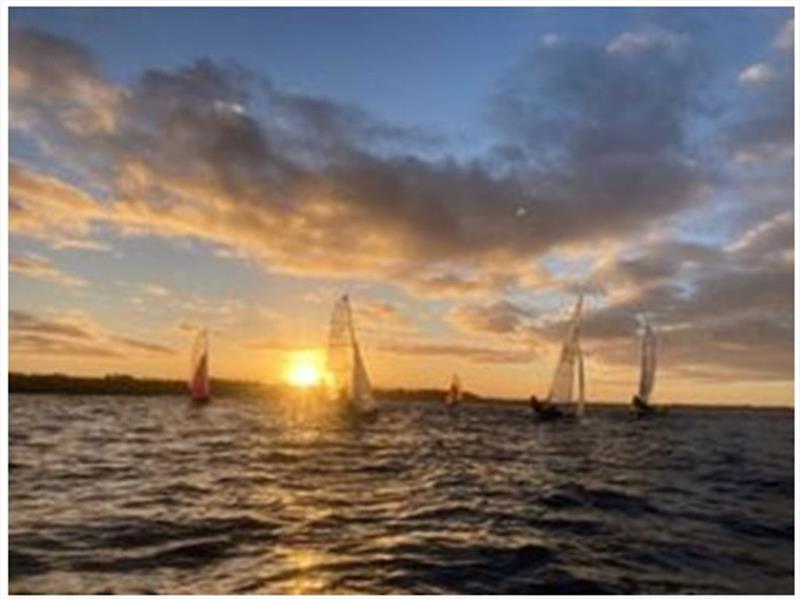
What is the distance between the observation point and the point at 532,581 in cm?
1681

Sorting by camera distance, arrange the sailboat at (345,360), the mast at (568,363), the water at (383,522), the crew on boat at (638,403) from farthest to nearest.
→ the crew on boat at (638,403) → the mast at (568,363) → the sailboat at (345,360) → the water at (383,522)

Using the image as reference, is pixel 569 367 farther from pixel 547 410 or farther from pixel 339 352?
pixel 339 352

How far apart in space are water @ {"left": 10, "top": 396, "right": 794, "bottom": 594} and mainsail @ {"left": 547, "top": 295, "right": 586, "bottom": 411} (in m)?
33.3

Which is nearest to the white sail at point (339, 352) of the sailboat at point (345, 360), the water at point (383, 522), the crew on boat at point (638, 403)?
the sailboat at point (345, 360)

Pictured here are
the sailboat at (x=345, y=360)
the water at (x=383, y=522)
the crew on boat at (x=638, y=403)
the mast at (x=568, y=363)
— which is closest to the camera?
the water at (x=383, y=522)

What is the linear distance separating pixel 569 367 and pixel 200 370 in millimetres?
37301

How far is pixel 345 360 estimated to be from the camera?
60375 mm

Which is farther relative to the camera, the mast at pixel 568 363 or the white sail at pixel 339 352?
the mast at pixel 568 363

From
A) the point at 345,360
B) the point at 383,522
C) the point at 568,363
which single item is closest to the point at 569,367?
the point at 568,363

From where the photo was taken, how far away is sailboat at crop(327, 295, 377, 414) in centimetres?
5894

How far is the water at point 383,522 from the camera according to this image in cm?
1642

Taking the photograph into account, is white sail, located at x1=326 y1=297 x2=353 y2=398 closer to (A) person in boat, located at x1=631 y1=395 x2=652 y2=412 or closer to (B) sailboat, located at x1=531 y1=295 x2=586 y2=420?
(B) sailboat, located at x1=531 y1=295 x2=586 y2=420

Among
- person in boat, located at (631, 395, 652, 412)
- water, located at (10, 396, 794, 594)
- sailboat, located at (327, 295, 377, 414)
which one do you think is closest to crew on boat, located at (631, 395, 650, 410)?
person in boat, located at (631, 395, 652, 412)

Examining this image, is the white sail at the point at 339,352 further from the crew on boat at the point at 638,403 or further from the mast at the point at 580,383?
the crew on boat at the point at 638,403
